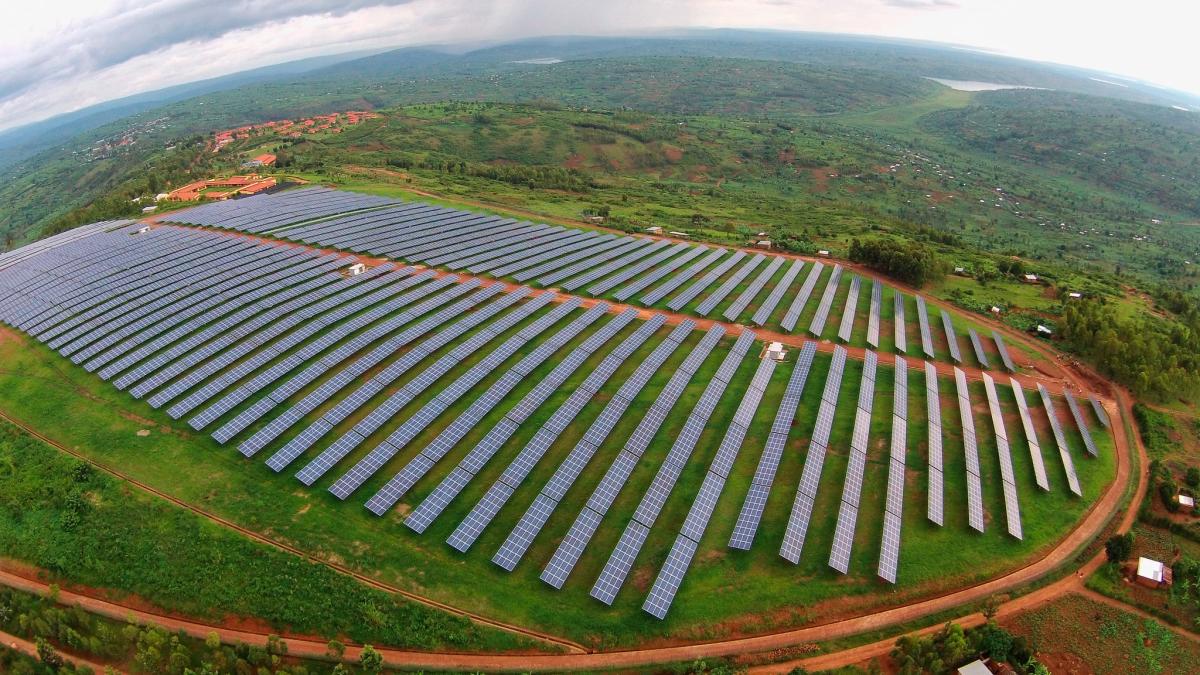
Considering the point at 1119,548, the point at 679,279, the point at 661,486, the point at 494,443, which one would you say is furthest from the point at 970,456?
the point at 494,443

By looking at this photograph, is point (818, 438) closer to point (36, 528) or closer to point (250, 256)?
point (36, 528)

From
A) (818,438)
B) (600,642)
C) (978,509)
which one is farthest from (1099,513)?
(600,642)

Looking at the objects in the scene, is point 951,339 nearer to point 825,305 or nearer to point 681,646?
point 825,305

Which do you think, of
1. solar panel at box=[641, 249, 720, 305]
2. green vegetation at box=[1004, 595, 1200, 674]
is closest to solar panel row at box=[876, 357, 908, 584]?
green vegetation at box=[1004, 595, 1200, 674]

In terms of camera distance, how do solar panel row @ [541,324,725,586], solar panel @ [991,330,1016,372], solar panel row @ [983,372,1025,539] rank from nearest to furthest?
solar panel row @ [541,324,725,586] < solar panel row @ [983,372,1025,539] < solar panel @ [991,330,1016,372]

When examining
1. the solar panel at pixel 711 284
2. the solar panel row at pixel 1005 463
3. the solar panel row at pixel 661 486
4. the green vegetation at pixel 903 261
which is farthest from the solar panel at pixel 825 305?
the solar panel row at pixel 1005 463

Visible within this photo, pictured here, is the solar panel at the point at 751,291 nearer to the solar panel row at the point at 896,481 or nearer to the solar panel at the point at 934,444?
the solar panel row at the point at 896,481

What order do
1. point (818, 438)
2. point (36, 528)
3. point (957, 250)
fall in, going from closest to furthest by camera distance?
1. point (36, 528)
2. point (818, 438)
3. point (957, 250)

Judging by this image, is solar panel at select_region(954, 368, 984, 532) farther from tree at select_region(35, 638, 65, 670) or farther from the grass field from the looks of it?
tree at select_region(35, 638, 65, 670)
